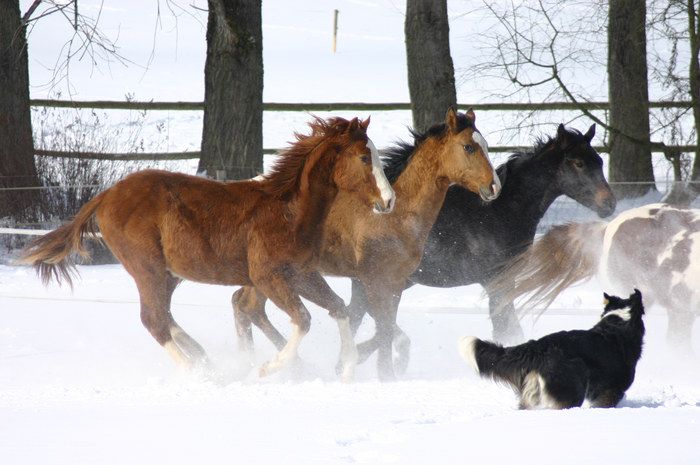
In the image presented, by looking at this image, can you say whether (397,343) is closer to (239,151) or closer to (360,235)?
(360,235)

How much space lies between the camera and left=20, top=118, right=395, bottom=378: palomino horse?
3930 millimetres

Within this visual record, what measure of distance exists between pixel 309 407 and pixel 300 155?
5.03 feet

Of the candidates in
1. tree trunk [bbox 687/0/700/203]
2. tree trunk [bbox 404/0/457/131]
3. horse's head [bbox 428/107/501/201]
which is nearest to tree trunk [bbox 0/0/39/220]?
tree trunk [bbox 404/0/457/131]

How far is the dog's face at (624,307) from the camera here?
3.57 meters

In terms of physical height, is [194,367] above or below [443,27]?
below

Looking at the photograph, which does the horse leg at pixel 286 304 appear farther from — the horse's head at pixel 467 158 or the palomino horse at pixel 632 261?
the palomino horse at pixel 632 261

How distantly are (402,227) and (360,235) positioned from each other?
251 millimetres

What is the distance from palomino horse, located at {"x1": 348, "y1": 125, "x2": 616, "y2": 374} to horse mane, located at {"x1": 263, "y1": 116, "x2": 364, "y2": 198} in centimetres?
104

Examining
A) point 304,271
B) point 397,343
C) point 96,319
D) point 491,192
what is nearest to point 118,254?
point 304,271

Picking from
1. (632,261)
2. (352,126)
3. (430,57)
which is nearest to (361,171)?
(352,126)

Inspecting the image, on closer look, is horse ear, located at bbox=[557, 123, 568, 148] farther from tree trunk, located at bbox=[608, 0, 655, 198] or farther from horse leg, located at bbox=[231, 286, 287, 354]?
tree trunk, located at bbox=[608, 0, 655, 198]

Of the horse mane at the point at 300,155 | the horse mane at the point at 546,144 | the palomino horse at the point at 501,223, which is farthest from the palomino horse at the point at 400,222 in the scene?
the horse mane at the point at 546,144

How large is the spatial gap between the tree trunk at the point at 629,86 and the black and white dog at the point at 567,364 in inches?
255

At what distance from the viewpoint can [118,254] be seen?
4.09m
